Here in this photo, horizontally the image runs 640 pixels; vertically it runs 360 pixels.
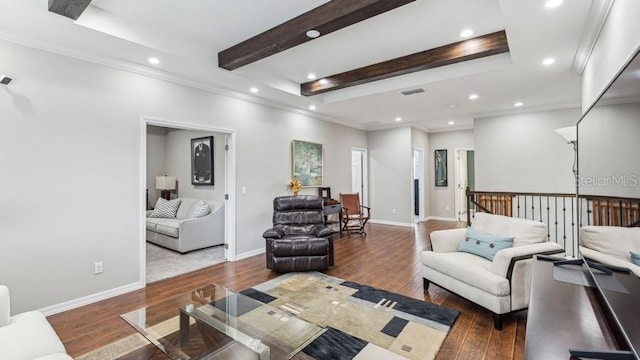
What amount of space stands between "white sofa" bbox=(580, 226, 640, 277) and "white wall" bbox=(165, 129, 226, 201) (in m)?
5.11

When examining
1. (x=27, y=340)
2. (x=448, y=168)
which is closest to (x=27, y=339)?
(x=27, y=340)

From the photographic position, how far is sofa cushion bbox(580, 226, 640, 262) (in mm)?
1202

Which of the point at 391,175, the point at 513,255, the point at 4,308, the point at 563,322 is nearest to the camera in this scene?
the point at 563,322

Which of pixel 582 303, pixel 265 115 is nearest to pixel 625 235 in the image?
pixel 582 303

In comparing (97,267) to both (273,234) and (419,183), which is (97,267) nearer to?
(273,234)

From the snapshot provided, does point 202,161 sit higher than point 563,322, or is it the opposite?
point 202,161

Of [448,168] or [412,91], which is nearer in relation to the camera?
[412,91]

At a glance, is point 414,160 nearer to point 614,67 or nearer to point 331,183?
point 331,183

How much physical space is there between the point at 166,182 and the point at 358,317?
547 centimetres

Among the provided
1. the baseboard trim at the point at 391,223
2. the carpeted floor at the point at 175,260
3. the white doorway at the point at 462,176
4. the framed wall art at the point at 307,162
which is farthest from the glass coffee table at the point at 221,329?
the white doorway at the point at 462,176

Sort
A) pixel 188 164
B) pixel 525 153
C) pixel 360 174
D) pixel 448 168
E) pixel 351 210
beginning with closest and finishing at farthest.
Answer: pixel 525 153 < pixel 188 164 < pixel 351 210 < pixel 360 174 < pixel 448 168

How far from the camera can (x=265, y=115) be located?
511 centimetres

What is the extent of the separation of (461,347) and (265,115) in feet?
13.9

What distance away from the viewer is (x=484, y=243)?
305 cm
